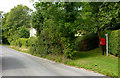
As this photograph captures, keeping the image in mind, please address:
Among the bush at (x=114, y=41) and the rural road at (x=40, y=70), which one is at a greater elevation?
the bush at (x=114, y=41)

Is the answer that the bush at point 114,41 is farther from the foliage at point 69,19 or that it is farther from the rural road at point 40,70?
the rural road at point 40,70

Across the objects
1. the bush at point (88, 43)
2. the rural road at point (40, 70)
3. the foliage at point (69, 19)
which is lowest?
the rural road at point (40, 70)

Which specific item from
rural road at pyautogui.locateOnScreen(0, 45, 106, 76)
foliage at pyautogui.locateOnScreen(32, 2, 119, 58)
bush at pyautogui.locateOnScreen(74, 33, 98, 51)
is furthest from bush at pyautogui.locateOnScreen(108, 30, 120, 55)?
bush at pyautogui.locateOnScreen(74, 33, 98, 51)

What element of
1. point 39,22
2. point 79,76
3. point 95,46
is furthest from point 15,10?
point 79,76

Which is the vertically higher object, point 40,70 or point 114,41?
point 114,41

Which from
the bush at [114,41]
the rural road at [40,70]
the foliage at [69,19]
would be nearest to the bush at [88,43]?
the foliage at [69,19]

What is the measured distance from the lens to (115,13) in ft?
49.6

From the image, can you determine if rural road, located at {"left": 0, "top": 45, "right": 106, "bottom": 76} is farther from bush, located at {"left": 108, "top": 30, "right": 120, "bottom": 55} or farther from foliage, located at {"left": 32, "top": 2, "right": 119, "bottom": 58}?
bush, located at {"left": 108, "top": 30, "right": 120, "bottom": 55}

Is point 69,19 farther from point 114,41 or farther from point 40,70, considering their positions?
point 40,70

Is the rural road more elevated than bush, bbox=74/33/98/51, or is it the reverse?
bush, bbox=74/33/98/51

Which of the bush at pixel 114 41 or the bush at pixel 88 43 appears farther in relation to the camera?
the bush at pixel 88 43

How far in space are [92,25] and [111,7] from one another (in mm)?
2753

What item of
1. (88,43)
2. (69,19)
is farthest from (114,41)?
(88,43)

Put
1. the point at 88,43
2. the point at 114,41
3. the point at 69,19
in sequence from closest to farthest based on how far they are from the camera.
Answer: the point at 114,41, the point at 69,19, the point at 88,43
